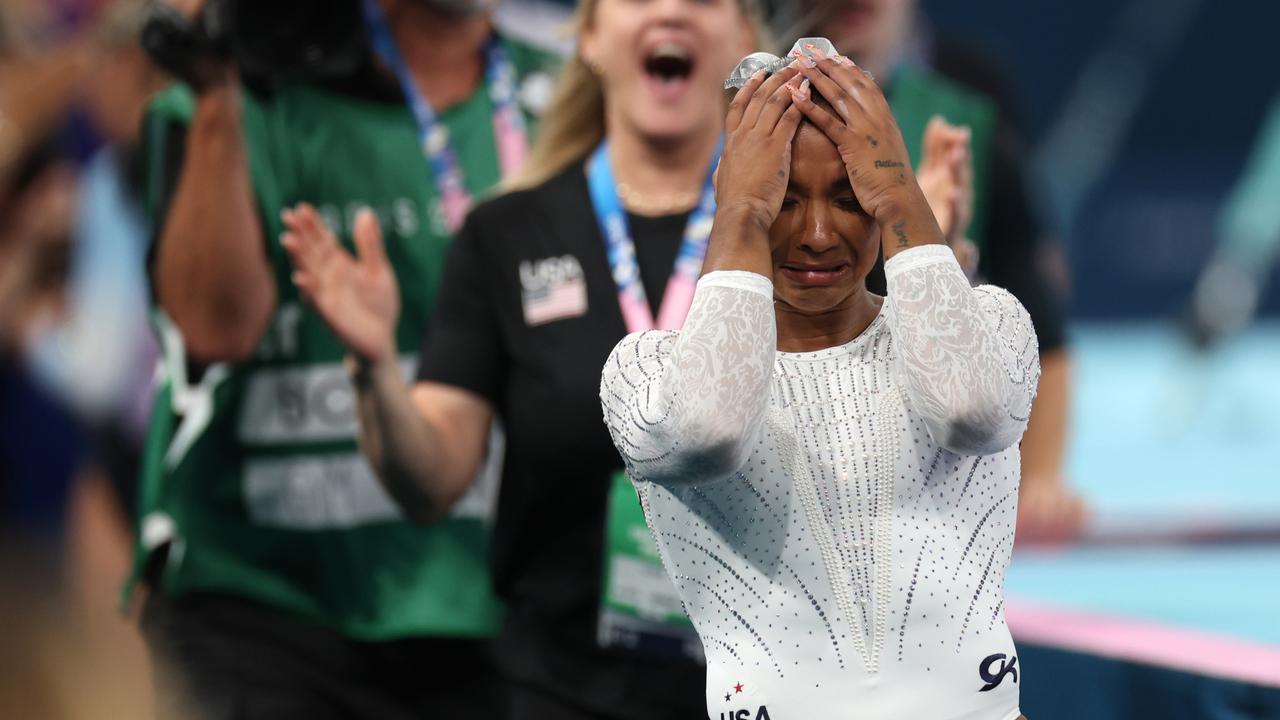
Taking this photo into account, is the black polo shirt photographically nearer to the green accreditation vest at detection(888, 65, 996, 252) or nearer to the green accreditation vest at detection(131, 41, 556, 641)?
the green accreditation vest at detection(131, 41, 556, 641)

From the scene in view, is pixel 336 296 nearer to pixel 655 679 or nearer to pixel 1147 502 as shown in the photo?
pixel 655 679

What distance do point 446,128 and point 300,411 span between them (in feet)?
2.12

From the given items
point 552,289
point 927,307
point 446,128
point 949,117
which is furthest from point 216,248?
point 927,307

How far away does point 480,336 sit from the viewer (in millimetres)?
2654

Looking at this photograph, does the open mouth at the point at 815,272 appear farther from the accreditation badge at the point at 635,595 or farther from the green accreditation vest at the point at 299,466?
the green accreditation vest at the point at 299,466

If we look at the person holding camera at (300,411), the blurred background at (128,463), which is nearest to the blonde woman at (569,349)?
the blurred background at (128,463)

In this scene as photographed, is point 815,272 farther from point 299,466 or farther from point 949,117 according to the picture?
point 299,466

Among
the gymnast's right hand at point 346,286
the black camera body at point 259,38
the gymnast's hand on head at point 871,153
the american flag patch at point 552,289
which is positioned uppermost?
the gymnast's hand on head at point 871,153

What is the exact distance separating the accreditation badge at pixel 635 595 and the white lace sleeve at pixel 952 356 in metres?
0.84

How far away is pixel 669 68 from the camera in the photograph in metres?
2.67

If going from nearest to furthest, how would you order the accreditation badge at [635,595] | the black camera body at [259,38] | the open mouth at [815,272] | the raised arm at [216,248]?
the open mouth at [815,272] < the accreditation badge at [635,595] < the black camera body at [259,38] < the raised arm at [216,248]

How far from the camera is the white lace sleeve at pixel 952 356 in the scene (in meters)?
1.66

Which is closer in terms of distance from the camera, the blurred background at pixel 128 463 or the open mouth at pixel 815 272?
the open mouth at pixel 815 272

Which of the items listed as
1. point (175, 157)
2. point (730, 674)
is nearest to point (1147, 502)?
point (175, 157)
